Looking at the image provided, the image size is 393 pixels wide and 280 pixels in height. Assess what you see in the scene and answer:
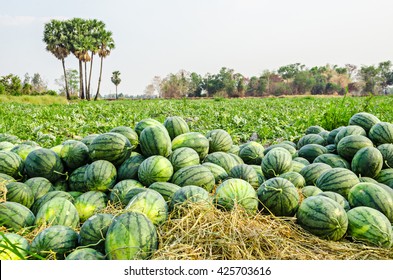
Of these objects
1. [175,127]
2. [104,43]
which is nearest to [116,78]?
[104,43]

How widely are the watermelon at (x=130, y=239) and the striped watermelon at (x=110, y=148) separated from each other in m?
1.34

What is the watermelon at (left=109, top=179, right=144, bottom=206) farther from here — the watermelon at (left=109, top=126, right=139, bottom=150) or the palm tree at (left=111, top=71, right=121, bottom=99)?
the palm tree at (left=111, top=71, right=121, bottom=99)

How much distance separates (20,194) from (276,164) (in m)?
2.61

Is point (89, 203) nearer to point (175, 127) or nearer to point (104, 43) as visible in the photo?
point (175, 127)

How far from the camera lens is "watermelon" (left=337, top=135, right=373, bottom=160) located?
166 inches

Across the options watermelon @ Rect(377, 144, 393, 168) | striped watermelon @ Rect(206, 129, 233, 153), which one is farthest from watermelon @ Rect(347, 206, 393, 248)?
striped watermelon @ Rect(206, 129, 233, 153)

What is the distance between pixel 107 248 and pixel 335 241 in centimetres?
187

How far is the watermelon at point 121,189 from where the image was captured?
3.43 metres

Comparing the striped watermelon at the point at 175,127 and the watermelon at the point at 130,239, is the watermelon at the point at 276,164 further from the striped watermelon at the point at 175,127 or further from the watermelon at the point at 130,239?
the watermelon at the point at 130,239

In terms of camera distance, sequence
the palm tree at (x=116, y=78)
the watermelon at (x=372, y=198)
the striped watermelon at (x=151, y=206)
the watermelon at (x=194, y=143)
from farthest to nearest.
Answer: the palm tree at (x=116, y=78) → the watermelon at (x=194, y=143) → the watermelon at (x=372, y=198) → the striped watermelon at (x=151, y=206)

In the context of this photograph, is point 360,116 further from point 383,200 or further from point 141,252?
point 141,252

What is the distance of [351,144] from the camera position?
4262 millimetres

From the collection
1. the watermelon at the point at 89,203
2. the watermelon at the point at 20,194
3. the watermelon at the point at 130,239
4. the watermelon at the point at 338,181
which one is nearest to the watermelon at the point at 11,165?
the watermelon at the point at 20,194

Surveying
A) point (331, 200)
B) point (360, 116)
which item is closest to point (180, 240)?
point (331, 200)
